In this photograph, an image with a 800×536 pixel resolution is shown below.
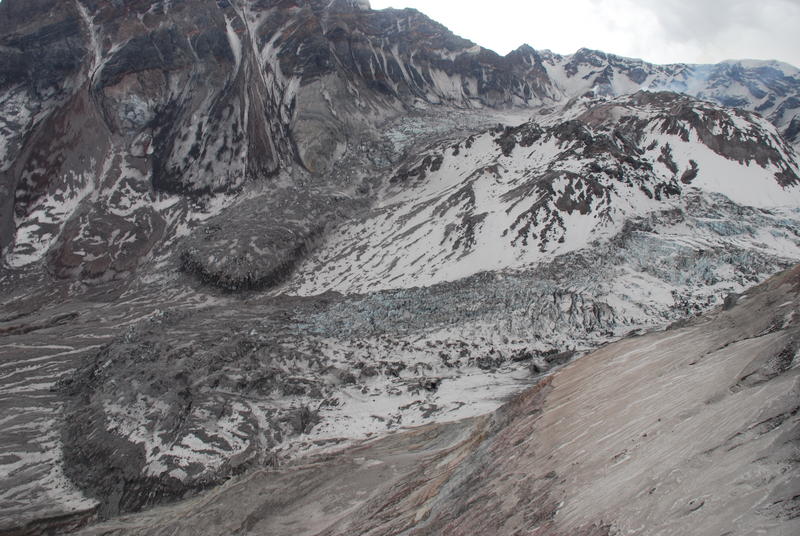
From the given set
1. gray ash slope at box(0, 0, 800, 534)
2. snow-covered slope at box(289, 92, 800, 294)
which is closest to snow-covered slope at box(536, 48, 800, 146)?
gray ash slope at box(0, 0, 800, 534)

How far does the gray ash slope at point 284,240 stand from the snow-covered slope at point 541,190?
24cm

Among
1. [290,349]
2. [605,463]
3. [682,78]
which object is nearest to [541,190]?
[290,349]

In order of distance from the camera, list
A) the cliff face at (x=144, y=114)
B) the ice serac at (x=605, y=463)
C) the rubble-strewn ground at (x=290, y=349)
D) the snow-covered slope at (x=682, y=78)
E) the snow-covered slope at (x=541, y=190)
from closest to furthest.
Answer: the ice serac at (x=605, y=463)
the rubble-strewn ground at (x=290, y=349)
the snow-covered slope at (x=541, y=190)
the cliff face at (x=144, y=114)
the snow-covered slope at (x=682, y=78)

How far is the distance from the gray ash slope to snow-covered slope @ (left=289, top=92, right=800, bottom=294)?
0.24m

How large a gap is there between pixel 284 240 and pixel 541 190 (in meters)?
19.5

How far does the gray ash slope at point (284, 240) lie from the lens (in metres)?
19.4

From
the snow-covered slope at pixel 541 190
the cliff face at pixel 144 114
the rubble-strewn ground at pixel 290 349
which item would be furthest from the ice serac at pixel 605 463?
the cliff face at pixel 144 114

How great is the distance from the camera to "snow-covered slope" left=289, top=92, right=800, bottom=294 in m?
31.1

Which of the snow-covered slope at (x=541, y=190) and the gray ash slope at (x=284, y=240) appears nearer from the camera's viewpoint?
the gray ash slope at (x=284, y=240)

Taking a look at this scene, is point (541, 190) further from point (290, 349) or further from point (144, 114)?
point (144, 114)

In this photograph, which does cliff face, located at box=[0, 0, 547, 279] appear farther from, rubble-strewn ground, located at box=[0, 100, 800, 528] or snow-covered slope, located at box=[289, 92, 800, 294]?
snow-covered slope, located at box=[289, 92, 800, 294]

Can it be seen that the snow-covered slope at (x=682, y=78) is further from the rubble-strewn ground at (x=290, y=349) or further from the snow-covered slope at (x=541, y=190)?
the rubble-strewn ground at (x=290, y=349)

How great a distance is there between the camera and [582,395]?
1041 cm

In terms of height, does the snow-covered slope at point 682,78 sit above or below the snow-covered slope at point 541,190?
above
